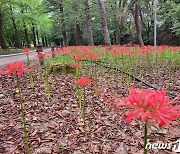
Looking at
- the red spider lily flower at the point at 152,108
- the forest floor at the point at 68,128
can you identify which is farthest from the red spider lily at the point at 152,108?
Result: the forest floor at the point at 68,128

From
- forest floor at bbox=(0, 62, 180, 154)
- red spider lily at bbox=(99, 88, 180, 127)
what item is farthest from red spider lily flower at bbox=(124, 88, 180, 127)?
forest floor at bbox=(0, 62, 180, 154)

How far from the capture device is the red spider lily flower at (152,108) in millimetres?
807

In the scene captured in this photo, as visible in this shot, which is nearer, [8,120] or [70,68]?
[8,120]

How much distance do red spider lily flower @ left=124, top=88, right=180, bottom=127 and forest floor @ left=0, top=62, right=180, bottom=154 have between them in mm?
1199

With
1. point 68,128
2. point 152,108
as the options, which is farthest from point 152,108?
point 68,128

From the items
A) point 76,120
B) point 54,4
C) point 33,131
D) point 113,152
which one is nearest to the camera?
point 113,152

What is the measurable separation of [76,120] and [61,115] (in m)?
0.29

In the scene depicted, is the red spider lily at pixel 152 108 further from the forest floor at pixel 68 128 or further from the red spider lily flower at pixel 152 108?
the forest floor at pixel 68 128

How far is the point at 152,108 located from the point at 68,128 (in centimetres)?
194

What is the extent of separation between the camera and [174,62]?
7008mm

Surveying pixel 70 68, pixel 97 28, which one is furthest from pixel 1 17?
pixel 70 68

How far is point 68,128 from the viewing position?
2662 millimetres

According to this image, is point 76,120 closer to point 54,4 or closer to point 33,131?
point 33,131

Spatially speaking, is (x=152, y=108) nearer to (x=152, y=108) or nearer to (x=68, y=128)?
(x=152, y=108)
